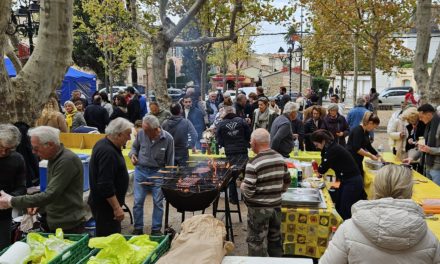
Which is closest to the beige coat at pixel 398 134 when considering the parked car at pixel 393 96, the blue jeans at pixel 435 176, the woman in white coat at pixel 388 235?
the blue jeans at pixel 435 176

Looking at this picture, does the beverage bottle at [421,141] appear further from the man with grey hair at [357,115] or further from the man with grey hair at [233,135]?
the man with grey hair at [357,115]

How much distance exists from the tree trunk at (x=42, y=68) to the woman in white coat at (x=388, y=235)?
5.04m

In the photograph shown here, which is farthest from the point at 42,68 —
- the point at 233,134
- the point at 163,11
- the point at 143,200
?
the point at 163,11

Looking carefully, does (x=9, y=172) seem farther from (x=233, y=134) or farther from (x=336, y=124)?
(x=336, y=124)

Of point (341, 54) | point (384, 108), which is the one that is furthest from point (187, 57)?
point (384, 108)

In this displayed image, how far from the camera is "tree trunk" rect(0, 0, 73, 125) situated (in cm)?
580

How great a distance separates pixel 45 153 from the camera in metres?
3.52

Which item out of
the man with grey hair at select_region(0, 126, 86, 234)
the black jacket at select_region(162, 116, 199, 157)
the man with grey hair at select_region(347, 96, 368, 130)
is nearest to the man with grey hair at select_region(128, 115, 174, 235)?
the black jacket at select_region(162, 116, 199, 157)

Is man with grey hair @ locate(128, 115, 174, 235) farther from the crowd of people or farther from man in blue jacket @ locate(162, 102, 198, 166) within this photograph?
man in blue jacket @ locate(162, 102, 198, 166)

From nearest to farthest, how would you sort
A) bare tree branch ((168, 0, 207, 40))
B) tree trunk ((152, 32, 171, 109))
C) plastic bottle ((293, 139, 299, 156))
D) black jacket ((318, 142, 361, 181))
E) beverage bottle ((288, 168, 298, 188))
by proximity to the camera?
black jacket ((318, 142, 361, 181)) → beverage bottle ((288, 168, 298, 188)) → plastic bottle ((293, 139, 299, 156)) → bare tree branch ((168, 0, 207, 40)) → tree trunk ((152, 32, 171, 109))

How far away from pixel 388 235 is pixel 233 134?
4.84m

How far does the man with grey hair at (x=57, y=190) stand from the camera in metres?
3.43

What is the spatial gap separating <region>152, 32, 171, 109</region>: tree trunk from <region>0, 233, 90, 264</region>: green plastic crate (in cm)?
919

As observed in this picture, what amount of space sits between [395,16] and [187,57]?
40.7m
